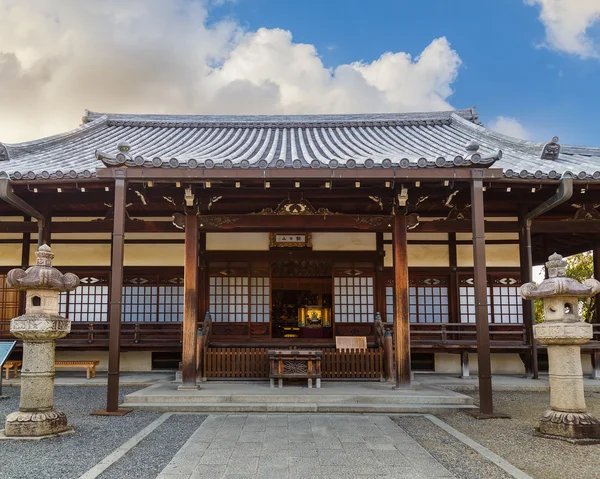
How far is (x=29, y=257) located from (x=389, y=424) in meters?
10.1

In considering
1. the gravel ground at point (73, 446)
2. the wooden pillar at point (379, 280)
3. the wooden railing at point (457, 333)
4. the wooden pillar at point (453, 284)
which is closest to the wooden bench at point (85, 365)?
the gravel ground at point (73, 446)

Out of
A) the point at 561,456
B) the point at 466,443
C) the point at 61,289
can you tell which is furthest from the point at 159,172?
the point at 561,456

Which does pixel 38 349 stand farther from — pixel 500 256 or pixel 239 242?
pixel 500 256

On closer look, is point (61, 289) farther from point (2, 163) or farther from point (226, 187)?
point (2, 163)

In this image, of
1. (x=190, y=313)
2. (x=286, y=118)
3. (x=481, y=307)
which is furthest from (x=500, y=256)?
(x=286, y=118)

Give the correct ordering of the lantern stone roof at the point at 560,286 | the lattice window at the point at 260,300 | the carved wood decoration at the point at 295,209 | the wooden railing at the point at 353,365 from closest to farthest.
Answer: the lantern stone roof at the point at 560,286 < the carved wood decoration at the point at 295,209 < the wooden railing at the point at 353,365 < the lattice window at the point at 260,300

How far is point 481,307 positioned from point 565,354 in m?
1.51

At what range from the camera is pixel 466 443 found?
6.17m

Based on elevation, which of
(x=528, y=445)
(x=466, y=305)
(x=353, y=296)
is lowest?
(x=528, y=445)

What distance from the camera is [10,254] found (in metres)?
12.5

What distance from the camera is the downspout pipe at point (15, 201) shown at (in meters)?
9.06

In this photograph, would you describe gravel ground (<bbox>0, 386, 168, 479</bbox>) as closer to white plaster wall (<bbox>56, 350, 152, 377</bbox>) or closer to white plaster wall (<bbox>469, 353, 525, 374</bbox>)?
white plaster wall (<bbox>56, 350, 152, 377</bbox>)

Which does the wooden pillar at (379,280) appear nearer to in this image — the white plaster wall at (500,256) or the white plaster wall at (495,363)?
the white plaster wall at (495,363)

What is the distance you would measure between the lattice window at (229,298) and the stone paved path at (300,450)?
4.99m
